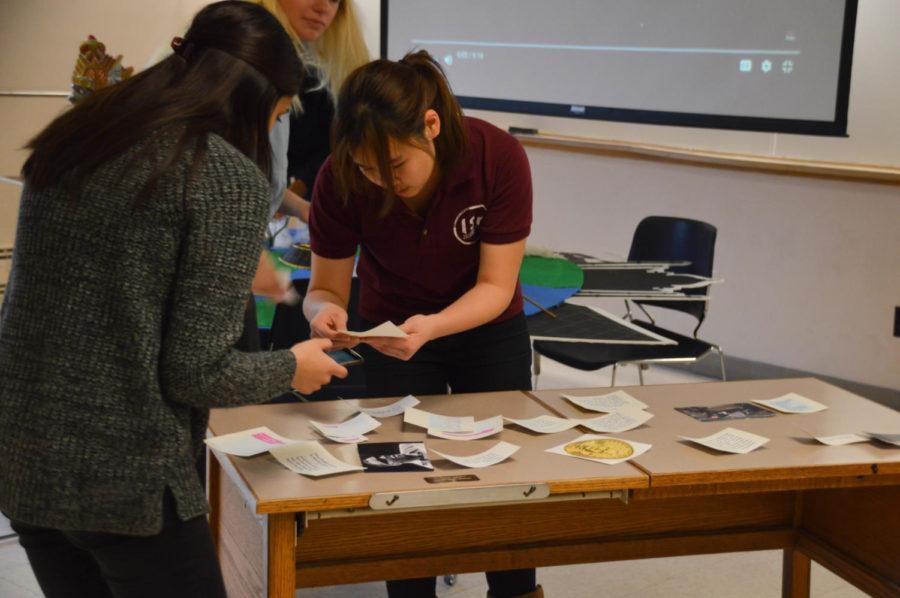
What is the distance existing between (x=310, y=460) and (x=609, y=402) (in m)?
0.71

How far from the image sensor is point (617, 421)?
2.25 metres

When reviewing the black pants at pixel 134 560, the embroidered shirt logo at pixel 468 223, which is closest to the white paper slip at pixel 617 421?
the embroidered shirt logo at pixel 468 223

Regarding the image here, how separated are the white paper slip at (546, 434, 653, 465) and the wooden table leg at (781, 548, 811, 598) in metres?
0.67

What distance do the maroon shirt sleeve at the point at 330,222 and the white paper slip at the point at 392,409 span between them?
0.34 m

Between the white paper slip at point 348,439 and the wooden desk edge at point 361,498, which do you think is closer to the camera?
the wooden desk edge at point 361,498

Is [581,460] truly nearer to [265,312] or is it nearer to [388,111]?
[388,111]

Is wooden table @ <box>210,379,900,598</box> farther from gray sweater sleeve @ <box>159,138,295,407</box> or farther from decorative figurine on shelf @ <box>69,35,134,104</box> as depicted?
decorative figurine on shelf @ <box>69,35,134,104</box>

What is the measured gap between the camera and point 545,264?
3.75 m

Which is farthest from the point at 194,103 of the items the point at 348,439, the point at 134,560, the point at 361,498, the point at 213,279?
the point at 348,439

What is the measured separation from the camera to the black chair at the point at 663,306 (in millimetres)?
3795

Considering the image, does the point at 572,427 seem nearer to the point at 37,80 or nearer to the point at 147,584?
the point at 147,584

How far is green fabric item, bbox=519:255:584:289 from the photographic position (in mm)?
3490

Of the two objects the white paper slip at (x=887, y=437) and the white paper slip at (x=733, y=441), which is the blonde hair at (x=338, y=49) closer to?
the white paper slip at (x=733, y=441)

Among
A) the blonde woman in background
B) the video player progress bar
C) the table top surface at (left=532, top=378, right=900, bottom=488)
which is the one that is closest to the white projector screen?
the video player progress bar
